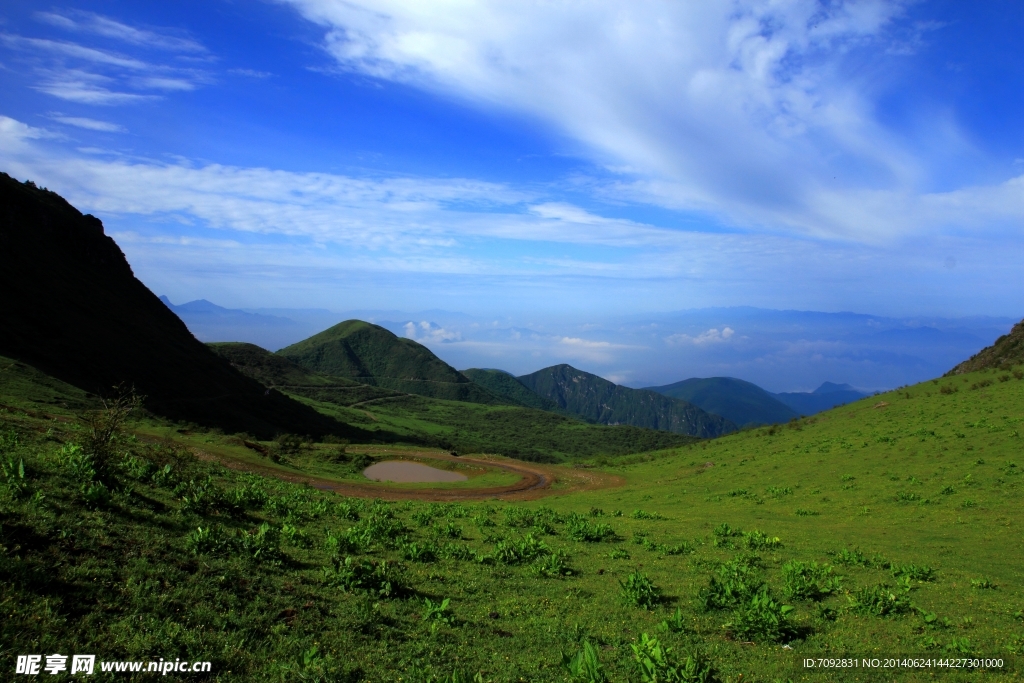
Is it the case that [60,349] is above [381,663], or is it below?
above

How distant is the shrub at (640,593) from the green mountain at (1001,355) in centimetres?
6574

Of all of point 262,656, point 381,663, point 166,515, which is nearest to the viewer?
point 262,656

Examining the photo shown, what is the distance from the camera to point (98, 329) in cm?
6725

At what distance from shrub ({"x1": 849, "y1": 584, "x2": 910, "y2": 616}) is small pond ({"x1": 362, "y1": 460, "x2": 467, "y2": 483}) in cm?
4238

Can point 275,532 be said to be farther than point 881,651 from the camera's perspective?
Yes

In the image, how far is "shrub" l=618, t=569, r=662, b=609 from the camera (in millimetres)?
11672

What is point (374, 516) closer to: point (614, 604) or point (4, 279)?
point (614, 604)

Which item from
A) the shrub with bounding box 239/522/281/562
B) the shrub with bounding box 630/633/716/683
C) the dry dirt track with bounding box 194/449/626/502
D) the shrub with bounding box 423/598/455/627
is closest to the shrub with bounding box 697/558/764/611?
the shrub with bounding box 630/633/716/683

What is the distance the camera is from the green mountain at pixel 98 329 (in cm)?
5638

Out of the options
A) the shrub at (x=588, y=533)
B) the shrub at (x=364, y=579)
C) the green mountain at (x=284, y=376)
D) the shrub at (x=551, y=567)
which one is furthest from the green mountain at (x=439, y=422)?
the shrub at (x=364, y=579)

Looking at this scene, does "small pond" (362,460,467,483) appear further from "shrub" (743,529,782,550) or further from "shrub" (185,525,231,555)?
Answer: "shrub" (185,525,231,555)

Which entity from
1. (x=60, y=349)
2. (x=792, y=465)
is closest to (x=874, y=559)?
(x=792, y=465)

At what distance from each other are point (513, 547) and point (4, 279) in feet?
247

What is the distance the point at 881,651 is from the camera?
9250 mm
